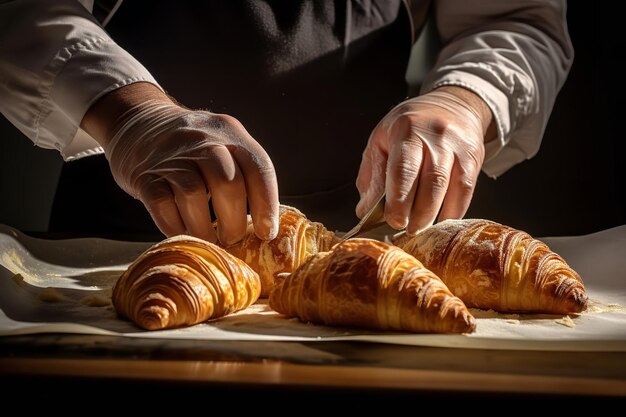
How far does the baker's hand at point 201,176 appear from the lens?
4.64ft

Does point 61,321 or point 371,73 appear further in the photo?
point 371,73

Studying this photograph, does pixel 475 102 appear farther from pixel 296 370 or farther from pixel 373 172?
pixel 296 370

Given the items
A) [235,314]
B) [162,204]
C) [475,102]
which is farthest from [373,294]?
[475,102]

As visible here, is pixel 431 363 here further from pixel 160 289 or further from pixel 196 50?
pixel 196 50

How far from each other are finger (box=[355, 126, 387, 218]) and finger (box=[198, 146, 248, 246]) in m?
0.38

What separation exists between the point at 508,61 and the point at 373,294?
3.86 ft

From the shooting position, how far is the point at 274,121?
7.22 feet

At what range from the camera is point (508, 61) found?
6.71ft

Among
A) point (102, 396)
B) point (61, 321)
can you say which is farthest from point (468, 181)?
point (102, 396)

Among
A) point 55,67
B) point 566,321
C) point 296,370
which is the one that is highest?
point 55,67

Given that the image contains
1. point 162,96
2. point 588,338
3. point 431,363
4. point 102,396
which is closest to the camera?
point 102,396

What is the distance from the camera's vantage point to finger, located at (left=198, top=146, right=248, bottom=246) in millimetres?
1403

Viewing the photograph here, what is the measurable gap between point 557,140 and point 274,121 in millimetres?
1589

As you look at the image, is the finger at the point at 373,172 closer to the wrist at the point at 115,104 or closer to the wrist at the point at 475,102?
the wrist at the point at 475,102
